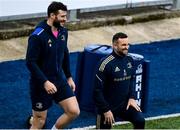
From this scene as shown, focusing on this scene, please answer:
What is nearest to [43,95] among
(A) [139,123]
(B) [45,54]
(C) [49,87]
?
(C) [49,87]

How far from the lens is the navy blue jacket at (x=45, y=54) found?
7.47 m

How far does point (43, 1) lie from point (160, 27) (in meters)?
3.12

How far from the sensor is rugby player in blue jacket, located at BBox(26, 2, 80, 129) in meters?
7.48

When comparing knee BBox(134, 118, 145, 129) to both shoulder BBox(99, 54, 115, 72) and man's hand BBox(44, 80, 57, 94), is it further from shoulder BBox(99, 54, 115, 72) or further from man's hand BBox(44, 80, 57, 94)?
man's hand BBox(44, 80, 57, 94)

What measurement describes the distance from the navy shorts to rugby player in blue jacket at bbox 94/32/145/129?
1.55 feet

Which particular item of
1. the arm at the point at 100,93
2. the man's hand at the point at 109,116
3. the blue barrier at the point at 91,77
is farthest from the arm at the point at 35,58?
the blue barrier at the point at 91,77

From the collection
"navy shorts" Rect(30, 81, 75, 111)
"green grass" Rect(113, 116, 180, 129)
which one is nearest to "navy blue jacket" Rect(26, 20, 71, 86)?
"navy shorts" Rect(30, 81, 75, 111)

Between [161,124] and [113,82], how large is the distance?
217cm

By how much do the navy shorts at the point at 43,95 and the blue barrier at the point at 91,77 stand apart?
174 centimetres

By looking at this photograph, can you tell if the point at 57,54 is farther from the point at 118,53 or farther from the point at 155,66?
the point at 155,66

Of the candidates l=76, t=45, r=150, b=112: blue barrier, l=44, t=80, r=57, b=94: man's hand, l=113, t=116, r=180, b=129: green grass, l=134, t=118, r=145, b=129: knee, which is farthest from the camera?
l=76, t=45, r=150, b=112: blue barrier

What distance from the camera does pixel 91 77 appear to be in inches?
377

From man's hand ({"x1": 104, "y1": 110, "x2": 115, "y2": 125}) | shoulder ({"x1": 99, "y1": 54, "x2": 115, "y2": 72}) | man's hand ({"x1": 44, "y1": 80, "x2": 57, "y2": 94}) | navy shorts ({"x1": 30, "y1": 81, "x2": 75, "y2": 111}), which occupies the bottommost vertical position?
man's hand ({"x1": 104, "y1": 110, "x2": 115, "y2": 125})

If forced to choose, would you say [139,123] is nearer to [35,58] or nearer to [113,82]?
[113,82]
